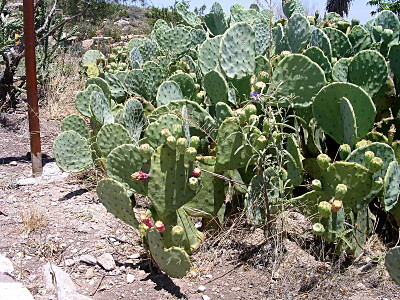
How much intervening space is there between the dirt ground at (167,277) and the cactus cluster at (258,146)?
4.9 inches

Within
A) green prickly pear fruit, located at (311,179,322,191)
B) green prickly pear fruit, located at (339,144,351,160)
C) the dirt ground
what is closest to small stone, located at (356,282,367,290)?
the dirt ground

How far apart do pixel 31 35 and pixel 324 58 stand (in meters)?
2.07

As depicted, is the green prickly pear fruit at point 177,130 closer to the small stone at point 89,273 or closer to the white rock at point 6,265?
the small stone at point 89,273

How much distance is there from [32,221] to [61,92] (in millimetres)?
3729

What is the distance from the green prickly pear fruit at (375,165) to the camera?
6.87 feet

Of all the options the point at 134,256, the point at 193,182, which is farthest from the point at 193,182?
the point at 134,256

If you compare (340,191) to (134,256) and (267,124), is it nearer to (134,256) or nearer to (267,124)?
A: (267,124)

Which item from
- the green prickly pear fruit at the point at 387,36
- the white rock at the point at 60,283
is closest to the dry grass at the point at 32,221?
the white rock at the point at 60,283

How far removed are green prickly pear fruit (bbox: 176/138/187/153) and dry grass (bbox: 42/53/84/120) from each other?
3539 mm

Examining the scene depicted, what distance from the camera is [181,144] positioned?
2207 mm

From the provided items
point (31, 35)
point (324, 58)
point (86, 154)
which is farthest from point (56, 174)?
point (324, 58)

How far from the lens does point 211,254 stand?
2521 millimetres

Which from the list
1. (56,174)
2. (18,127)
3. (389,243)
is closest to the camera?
(389,243)

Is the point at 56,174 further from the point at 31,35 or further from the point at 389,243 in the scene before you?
the point at 389,243
